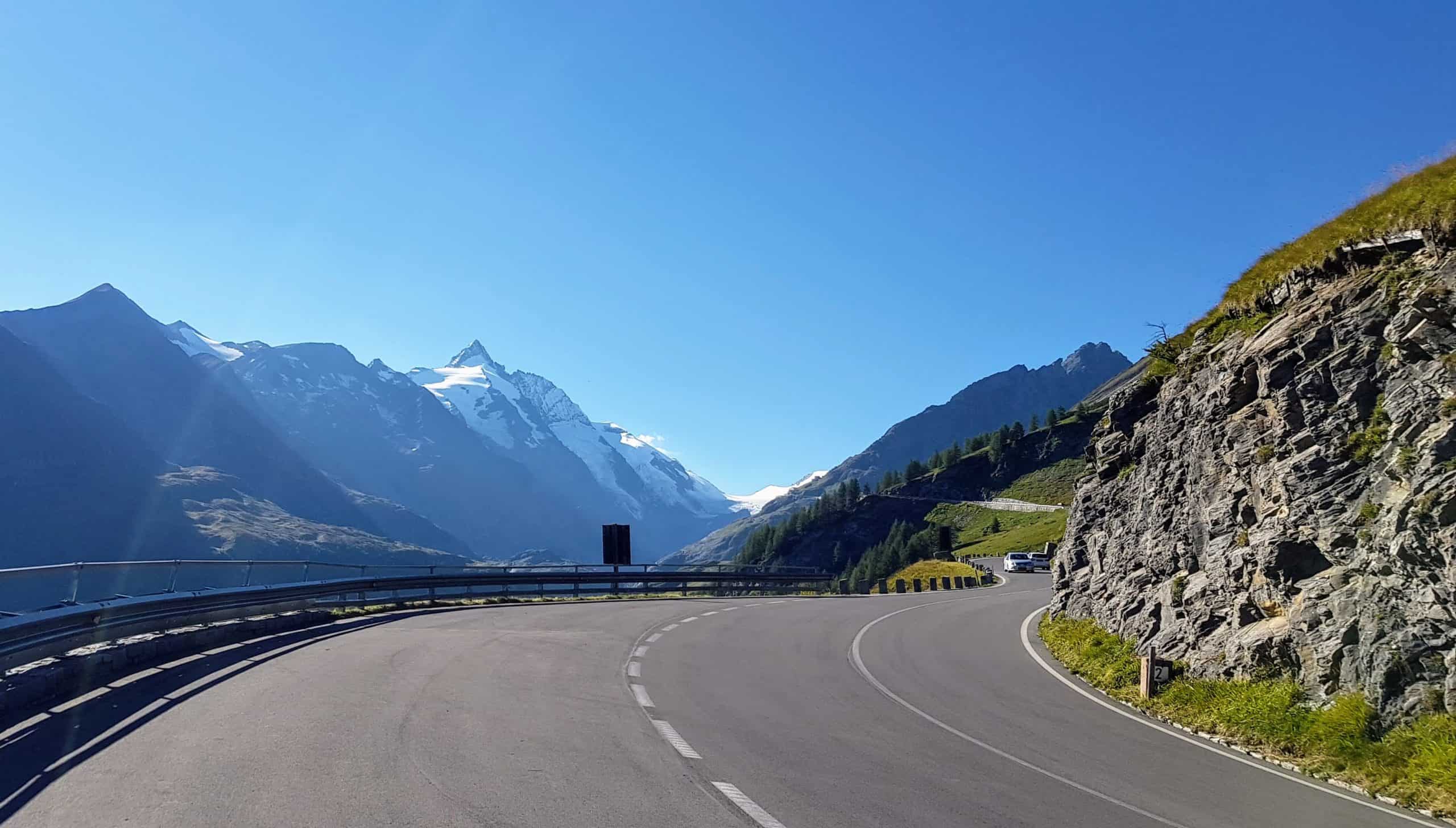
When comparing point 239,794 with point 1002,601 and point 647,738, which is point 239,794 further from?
point 1002,601

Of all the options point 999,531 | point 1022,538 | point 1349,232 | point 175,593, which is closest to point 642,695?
point 175,593

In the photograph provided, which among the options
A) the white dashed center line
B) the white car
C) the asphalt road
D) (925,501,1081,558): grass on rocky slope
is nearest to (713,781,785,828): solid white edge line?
the asphalt road

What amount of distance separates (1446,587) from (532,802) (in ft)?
31.3

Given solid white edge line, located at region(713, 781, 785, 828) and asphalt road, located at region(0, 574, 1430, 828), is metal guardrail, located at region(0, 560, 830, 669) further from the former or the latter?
solid white edge line, located at region(713, 781, 785, 828)

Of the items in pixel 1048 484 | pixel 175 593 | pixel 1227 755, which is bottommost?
pixel 1227 755

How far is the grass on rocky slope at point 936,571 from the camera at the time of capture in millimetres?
59234

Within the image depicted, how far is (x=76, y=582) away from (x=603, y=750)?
8.46m

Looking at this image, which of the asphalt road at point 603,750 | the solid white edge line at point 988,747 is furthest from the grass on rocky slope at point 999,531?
the asphalt road at point 603,750

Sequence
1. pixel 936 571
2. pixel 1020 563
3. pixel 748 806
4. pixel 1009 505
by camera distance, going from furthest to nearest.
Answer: pixel 1009 505
pixel 936 571
pixel 1020 563
pixel 748 806

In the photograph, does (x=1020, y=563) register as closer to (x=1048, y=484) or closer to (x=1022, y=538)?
(x=1022, y=538)

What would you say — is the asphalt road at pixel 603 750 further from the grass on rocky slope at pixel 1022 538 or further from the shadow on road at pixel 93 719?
the grass on rocky slope at pixel 1022 538

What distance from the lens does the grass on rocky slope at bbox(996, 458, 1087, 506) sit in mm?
130250

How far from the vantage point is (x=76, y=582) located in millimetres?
12422

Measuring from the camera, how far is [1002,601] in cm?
3522
